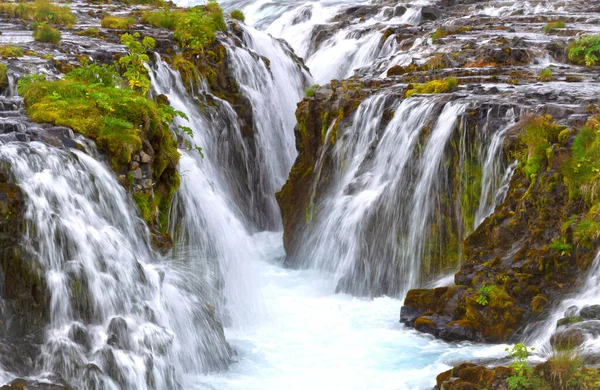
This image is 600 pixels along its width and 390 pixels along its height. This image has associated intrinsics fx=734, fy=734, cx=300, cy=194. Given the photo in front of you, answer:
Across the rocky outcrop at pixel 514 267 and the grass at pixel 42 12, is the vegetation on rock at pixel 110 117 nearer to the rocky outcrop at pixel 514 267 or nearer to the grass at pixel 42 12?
the rocky outcrop at pixel 514 267

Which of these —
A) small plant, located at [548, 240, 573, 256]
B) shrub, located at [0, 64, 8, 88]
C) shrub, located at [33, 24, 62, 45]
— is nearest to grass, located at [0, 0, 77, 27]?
shrub, located at [33, 24, 62, 45]

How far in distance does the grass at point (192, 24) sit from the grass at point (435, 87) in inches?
229

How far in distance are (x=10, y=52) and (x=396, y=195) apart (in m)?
7.97

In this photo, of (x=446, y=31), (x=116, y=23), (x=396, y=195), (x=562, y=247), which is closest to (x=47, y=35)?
(x=116, y=23)

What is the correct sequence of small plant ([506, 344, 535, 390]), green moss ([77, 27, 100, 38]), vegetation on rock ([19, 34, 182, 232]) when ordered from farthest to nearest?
1. green moss ([77, 27, 100, 38])
2. vegetation on rock ([19, 34, 182, 232])
3. small plant ([506, 344, 535, 390])

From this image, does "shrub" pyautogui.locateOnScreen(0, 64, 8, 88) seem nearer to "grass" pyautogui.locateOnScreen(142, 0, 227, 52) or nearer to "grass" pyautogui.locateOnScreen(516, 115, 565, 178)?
"grass" pyautogui.locateOnScreen(142, 0, 227, 52)

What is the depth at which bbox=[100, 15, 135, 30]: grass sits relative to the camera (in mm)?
18875

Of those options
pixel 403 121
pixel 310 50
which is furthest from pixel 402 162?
pixel 310 50

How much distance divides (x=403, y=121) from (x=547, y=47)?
240 inches

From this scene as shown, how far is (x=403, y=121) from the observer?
1446cm

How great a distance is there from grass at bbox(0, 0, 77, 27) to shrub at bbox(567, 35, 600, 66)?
12626 millimetres

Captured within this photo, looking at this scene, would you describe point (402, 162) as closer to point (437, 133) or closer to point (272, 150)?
point (437, 133)

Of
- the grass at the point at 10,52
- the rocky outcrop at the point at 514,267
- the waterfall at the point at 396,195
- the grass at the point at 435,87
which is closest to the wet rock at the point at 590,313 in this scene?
the rocky outcrop at the point at 514,267

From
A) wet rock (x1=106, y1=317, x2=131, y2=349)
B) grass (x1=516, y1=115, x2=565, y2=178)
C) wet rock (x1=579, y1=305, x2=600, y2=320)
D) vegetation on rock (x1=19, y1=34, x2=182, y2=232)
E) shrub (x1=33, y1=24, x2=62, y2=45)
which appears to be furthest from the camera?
shrub (x1=33, y1=24, x2=62, y2=45)
